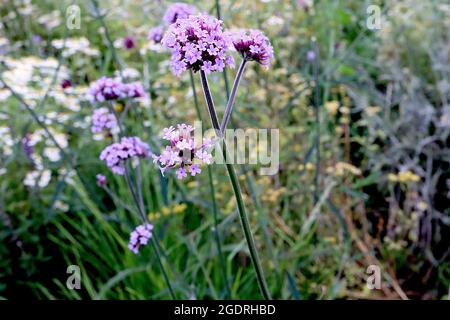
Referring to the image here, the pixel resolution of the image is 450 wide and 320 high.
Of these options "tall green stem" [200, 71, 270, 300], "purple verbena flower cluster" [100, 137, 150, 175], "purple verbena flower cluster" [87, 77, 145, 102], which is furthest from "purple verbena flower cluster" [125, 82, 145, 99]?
"tall green stem" [200, 71, 270, 300]

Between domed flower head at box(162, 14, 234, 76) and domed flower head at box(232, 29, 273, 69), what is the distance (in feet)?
0.15

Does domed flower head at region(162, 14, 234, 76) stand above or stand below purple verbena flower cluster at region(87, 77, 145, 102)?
above

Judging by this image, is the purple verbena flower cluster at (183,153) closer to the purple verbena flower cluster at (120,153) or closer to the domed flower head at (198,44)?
the domed flower head at (198,44)

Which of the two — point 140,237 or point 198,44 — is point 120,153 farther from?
point 198,44

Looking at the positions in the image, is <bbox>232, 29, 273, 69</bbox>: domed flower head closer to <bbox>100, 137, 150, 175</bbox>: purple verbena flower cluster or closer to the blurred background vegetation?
<bbox>100, 137, 150, 175</bbox>: purple verbena flower cluster

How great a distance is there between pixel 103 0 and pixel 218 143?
2294 millimetres

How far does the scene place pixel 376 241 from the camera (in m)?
1.49

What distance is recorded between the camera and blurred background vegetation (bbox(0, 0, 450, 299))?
1.33 metres

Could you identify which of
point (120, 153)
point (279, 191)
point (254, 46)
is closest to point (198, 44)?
point (254, 46)

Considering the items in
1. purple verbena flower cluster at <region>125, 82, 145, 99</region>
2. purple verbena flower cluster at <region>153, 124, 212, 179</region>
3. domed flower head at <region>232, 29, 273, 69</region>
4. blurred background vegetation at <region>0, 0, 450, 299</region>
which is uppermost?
domed flower head at <region>232, 29, 273, 69</region>

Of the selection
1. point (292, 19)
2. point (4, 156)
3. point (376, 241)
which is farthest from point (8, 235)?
point (292, 19)

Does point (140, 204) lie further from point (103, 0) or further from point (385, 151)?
point (103, 0)

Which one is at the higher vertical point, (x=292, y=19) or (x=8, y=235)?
(x=292, y=19)

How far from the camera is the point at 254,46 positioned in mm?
649
